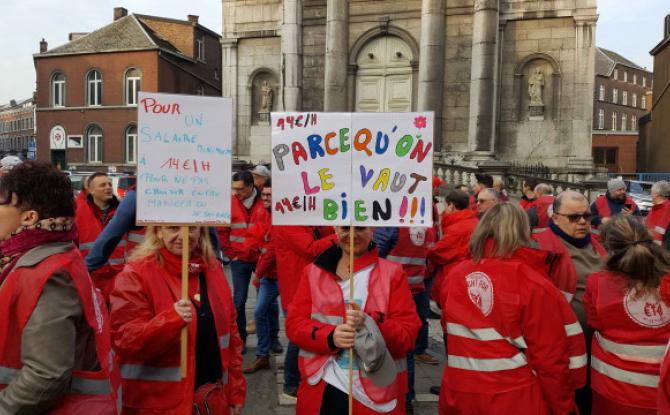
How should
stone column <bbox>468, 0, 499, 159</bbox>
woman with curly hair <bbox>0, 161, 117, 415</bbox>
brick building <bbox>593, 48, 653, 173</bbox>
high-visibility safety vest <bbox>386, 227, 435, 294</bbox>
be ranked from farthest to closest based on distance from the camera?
brick building <bbox>593, 48, 653, 173</bbox>, stone column <bbox>468, 0, 499, 159</bbox>, high-visibility safety vest <bbox>386, 227, 435, 294</bbox>, woman with curly hair <bbox>0, 161, 117, 415</bbox>

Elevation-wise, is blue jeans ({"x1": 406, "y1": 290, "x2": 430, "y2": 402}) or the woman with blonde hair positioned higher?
the woman with blonde hair

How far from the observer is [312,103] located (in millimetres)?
25062

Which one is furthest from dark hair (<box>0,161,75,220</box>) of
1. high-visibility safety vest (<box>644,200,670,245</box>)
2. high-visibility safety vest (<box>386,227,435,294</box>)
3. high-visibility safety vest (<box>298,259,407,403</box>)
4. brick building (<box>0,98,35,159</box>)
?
brick building (<box>0,98,35,159</box>)

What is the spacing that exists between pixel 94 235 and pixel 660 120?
3999 centimetres

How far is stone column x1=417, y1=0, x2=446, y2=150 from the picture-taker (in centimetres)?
2224

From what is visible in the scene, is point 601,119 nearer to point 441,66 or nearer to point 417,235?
point 441,66

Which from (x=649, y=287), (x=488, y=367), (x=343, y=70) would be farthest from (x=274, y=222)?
(x=343, y=70)

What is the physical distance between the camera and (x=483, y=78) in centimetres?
2192

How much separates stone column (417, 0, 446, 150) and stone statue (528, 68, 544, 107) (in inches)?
136

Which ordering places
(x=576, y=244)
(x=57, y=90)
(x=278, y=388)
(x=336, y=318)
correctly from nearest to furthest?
(x=336, y=318), (x=576, y=244), (x=278, y=388), (x=57, y=90)

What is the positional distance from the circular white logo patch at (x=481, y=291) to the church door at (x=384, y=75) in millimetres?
21306

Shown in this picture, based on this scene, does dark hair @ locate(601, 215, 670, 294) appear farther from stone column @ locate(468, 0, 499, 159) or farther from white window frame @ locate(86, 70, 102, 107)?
white window frame @ locate(86, 70, 102, 107)

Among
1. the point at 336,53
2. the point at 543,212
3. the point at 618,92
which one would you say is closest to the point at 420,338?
the point at 543,212

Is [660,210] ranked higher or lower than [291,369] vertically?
higher
